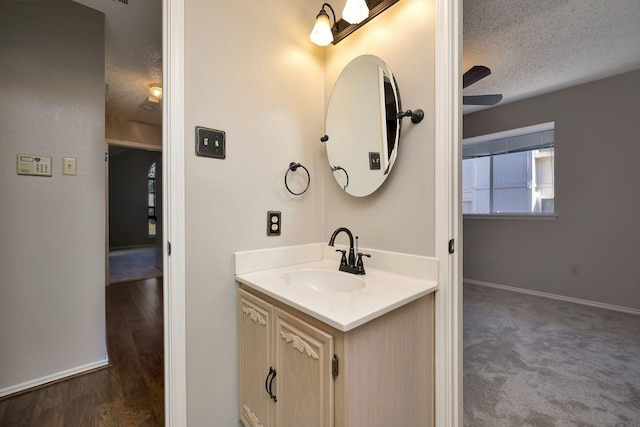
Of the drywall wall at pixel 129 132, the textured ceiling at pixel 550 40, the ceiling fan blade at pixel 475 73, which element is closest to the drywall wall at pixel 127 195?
the drywall wall at pixel 129 132

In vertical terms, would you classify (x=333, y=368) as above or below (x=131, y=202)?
below

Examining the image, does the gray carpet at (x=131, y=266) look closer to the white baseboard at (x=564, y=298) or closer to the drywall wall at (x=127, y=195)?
the drywall wall at (x=127, y=195)

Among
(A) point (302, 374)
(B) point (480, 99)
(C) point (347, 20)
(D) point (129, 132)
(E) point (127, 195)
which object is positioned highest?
(D) point (129, 132)

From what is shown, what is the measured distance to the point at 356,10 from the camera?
119cm

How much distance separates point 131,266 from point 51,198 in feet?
12.2

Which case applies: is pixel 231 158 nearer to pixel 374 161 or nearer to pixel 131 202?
pixel 374 161

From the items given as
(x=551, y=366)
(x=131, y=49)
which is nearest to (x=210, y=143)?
(x=131, y=49)

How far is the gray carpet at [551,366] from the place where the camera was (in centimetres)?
139

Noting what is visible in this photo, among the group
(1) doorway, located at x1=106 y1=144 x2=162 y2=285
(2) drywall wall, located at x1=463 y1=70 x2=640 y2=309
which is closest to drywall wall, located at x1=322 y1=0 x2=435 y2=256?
(2) drywall wall, located at x1=463 y1=70 x2=640 y2=309

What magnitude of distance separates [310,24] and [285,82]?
1.44 feet

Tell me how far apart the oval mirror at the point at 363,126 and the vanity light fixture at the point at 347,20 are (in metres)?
0.17

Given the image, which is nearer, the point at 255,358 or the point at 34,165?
the point at 255,358

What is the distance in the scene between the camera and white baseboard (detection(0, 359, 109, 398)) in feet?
5.13

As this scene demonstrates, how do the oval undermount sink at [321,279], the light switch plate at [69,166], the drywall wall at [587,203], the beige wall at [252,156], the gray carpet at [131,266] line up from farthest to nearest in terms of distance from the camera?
the gray carpet at [131,266]
the drywall wall at [587,203]
the light switch plate at [69,166]
the oval undermount sink at [321,279]
the beige wall at [252,156]
